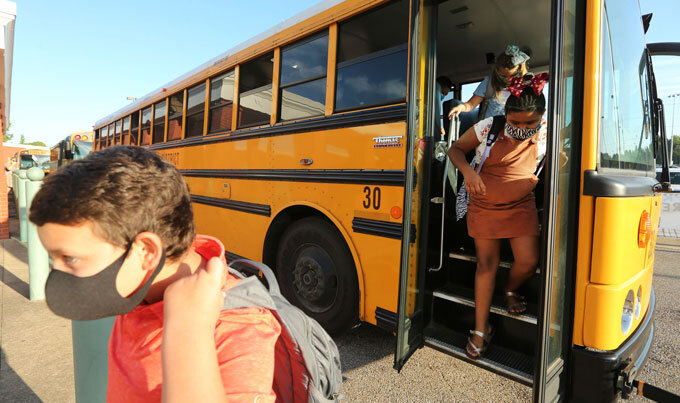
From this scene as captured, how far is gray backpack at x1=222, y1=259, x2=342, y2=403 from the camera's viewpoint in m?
0.79

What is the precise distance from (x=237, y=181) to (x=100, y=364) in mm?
2624

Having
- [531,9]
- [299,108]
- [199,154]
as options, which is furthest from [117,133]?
[531,9]

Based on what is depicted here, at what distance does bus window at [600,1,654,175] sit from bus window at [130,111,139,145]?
6273mm

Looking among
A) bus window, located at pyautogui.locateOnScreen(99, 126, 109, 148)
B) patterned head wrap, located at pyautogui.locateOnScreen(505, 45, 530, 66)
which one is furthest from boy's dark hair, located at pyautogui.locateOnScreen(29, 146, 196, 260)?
bus window, located at pyautogui.locateOnScreen(99, 126, 109, 148)

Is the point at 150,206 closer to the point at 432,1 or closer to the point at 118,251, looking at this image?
the point at 118,251

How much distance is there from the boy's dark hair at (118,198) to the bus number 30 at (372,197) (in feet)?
5.71

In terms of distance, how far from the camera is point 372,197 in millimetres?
2445

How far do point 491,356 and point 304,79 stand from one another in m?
2.23

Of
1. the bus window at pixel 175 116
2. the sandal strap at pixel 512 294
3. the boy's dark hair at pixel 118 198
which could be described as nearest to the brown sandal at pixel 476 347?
the sandal strap at pixel 512 294

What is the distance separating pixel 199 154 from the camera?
4.38 m

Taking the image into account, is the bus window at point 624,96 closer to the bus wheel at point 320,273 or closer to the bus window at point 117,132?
the bus wheel at point 320,273

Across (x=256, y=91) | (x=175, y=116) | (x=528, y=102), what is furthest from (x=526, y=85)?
(x=175, y=116)

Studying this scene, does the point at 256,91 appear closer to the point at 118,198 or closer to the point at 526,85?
the point at 526,85

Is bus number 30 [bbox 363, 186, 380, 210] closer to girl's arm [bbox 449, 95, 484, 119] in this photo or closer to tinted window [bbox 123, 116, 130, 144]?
girl's arm [bbox 449, 95, 484, 119]
